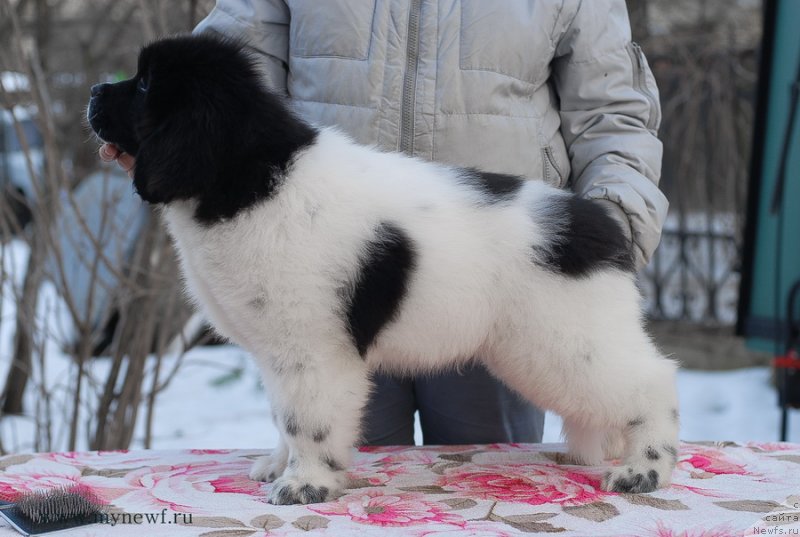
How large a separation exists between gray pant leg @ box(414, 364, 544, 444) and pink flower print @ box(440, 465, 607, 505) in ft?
1.44

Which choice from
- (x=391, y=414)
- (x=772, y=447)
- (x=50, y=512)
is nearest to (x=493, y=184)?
(x=391, y=414)

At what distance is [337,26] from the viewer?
2639mm

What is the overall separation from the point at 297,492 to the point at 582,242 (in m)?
0.96

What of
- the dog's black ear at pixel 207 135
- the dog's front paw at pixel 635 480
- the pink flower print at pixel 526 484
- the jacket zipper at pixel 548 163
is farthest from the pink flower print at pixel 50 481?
the jacket zipper at pixel 548 163

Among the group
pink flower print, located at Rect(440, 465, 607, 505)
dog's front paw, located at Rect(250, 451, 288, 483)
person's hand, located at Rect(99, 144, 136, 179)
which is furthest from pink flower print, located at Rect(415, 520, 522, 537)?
person's hand, located at Rect(99, 144, 136, 179)

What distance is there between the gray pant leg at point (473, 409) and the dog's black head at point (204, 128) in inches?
43.2

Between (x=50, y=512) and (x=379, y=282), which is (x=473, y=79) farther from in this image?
(x=50, y=512)

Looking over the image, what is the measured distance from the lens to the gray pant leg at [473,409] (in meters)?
3.01

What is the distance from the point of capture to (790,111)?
13.7 ft

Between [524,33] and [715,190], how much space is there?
5.39 metres

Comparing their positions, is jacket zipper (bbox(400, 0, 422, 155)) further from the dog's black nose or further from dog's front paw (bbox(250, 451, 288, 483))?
dog's front paw (bbox(250, 451, 288, 483))

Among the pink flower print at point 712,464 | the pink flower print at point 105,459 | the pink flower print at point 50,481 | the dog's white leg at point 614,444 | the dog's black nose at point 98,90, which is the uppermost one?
the dog's black nose at point 98,90

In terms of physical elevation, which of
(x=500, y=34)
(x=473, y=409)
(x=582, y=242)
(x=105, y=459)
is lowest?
(x=105, y=459)

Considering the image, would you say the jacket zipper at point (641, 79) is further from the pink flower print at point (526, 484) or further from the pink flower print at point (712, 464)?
the pink flower print at point (526, 484)
